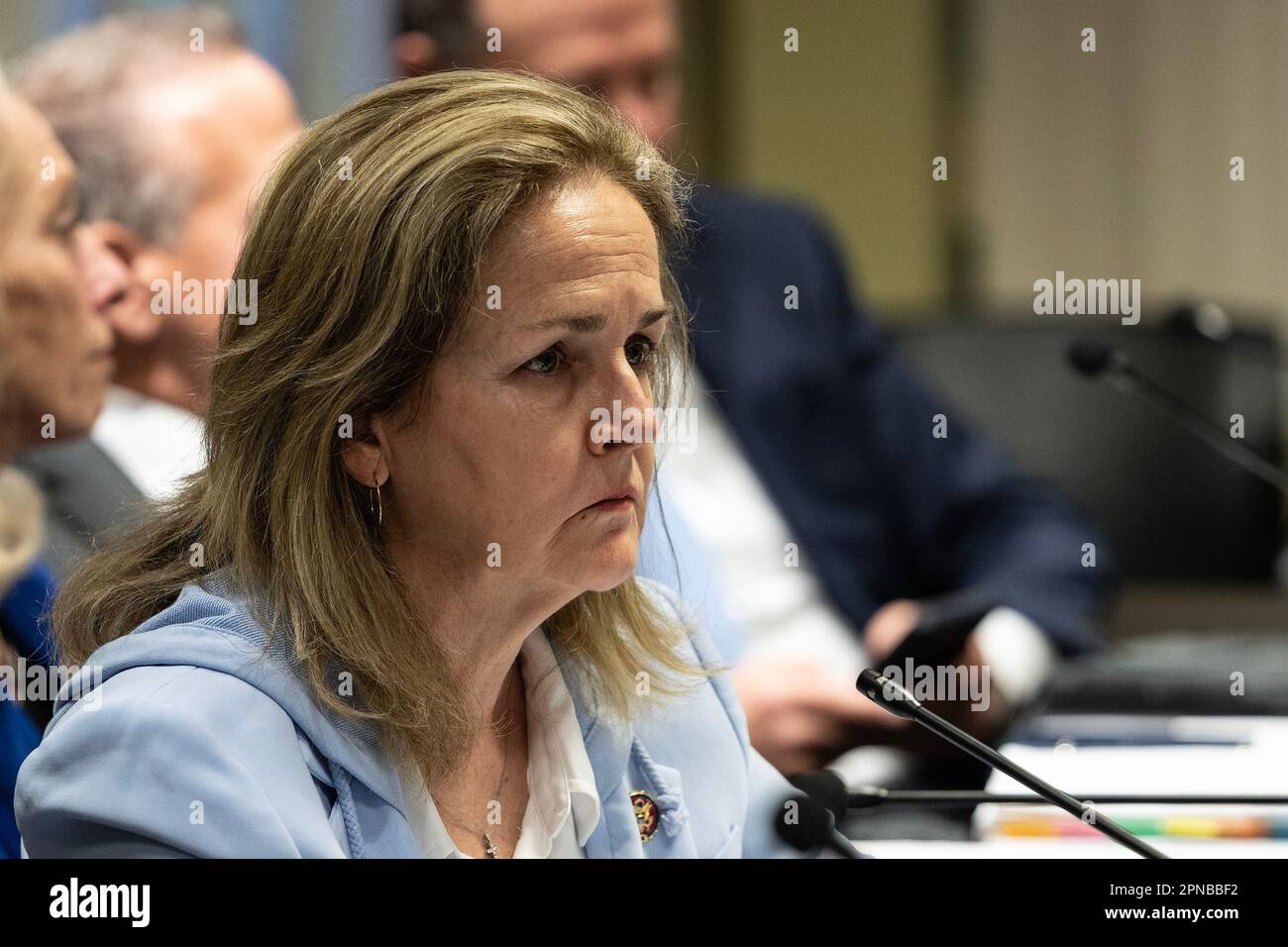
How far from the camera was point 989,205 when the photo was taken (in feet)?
11.0

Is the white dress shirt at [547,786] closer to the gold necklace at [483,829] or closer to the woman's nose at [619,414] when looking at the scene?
the gold necklace at [483,829]

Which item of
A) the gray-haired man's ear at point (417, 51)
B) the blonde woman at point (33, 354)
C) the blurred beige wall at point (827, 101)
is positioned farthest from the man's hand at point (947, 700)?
the blurred beige wall at point (827, 101)

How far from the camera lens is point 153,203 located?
1094mm

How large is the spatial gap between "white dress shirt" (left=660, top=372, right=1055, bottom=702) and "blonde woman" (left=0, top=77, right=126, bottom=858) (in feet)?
2.52

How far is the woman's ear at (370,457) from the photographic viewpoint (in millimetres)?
765

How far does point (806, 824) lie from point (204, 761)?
13.1 inches

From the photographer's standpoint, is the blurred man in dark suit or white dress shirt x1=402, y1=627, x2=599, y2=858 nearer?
white dress shirt x1=402, y1=627, x2=599, y2=858

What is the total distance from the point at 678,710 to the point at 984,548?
1.11 m

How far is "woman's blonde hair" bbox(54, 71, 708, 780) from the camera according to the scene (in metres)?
0.73

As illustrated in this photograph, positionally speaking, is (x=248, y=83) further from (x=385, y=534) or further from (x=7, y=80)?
(x=385, y=534)

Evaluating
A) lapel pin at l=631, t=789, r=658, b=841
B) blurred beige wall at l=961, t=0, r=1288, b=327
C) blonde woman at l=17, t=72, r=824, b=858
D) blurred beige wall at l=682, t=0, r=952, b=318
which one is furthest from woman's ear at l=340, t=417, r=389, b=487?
blurred beige wall at l=682, t=0, r=952, b=318

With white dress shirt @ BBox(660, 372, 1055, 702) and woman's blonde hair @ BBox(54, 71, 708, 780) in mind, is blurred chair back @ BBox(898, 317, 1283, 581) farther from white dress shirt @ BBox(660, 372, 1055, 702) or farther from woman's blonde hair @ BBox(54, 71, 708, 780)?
woman's blonde hair @ BBox(54, 71, 708, 780)

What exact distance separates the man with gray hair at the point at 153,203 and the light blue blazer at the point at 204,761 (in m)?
0.15
